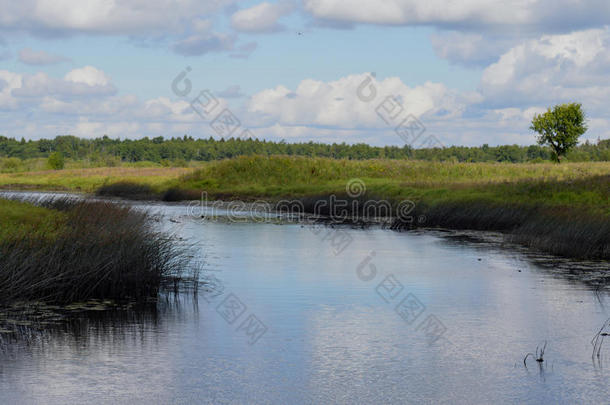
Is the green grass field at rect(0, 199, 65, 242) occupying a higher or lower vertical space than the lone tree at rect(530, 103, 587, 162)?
lower

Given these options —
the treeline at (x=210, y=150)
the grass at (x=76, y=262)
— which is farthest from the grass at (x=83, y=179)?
the grass at (x=76, y=262)

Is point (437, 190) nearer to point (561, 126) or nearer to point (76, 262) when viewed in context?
point (76, 262)

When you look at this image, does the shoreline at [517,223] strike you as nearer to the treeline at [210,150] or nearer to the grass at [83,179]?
the grass at [83,179]

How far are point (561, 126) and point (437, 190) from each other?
5105 centimetres

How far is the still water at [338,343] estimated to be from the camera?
971cm

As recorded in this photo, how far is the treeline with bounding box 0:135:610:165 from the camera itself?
14400 centimetres

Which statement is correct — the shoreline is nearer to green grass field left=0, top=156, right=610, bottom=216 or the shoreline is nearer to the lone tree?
green grass field left=0, top=156, right=610, bottom=216

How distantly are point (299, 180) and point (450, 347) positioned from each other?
5242 cm

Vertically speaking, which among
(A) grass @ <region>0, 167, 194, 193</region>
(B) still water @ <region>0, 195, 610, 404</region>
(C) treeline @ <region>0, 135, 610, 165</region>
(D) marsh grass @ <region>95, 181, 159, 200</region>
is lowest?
(B) still water @ <region>0, 195, 610, 404</region>

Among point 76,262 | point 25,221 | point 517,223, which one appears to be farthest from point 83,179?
point 76,262

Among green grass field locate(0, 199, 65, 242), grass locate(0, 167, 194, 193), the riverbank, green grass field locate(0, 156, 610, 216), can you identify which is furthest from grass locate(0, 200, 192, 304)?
grass locate(0, 167, 194, 193)

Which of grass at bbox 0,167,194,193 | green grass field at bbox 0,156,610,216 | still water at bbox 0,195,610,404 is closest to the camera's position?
still water at bbox 0,195,610,404

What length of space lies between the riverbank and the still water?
4.80 meters

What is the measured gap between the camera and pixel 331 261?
22.6 metres
